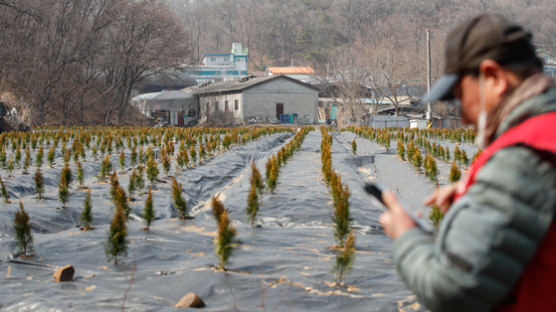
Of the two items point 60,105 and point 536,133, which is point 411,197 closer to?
point 536,133

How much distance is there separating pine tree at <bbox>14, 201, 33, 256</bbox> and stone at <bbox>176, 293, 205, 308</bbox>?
210 cm

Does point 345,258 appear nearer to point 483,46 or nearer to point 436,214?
point 436,214

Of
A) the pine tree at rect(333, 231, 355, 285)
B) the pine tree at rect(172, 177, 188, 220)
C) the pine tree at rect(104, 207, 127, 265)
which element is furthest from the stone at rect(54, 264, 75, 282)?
the pine tree at rect(172, 177, 188, 220)

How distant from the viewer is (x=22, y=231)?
5.07m

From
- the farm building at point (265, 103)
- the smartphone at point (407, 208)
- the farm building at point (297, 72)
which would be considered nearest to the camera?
the smartphone at point (407, 208)

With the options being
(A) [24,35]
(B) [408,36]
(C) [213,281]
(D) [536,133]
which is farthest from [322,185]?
(B) [408,36]

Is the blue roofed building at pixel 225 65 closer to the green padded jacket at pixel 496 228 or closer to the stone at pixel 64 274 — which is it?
the stone at pixel 64 274

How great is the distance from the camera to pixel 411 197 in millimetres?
9969

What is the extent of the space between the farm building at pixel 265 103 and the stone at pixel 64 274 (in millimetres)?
40811

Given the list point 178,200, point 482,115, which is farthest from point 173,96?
point 482,115

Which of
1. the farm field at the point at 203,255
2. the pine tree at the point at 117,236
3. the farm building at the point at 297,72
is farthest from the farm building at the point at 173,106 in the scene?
the pine tree at the point at 117,236

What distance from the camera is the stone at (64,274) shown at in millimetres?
4316

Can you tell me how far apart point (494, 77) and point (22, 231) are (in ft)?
15.2

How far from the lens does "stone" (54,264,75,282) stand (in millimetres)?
4316
